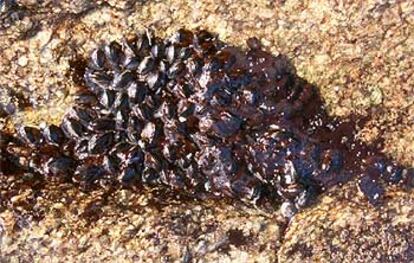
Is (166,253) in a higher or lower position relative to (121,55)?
lower

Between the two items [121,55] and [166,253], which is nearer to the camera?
[166,253]

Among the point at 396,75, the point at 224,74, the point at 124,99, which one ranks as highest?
the point at 396,75

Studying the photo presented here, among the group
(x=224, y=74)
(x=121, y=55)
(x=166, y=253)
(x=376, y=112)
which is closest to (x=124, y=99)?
(x=121, y=55)

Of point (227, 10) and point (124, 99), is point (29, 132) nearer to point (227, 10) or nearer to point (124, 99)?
point (124, 99)

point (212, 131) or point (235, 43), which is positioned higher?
point (235, 43)
